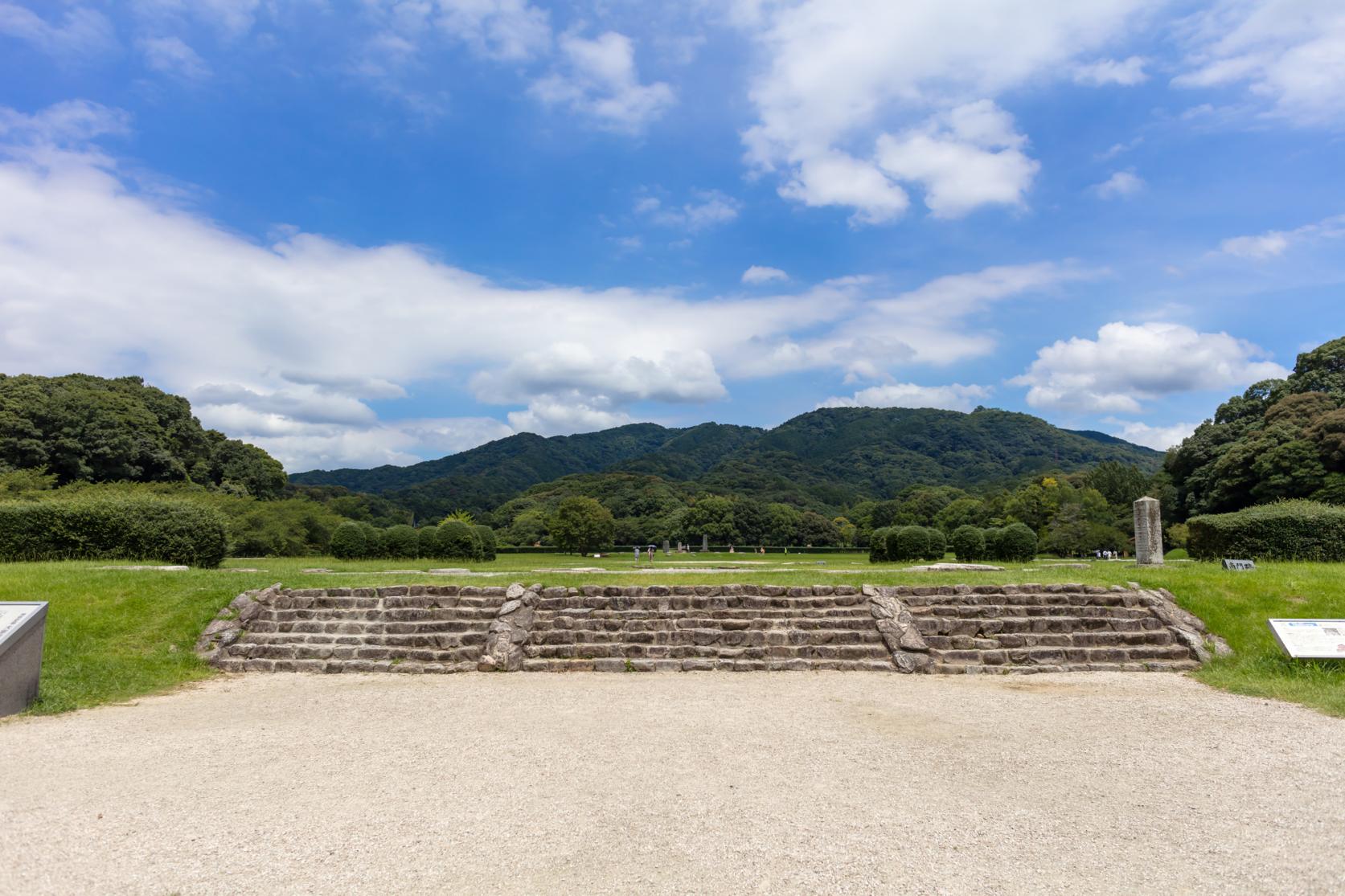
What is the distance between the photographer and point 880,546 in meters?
25.9

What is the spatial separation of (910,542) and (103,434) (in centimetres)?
3852

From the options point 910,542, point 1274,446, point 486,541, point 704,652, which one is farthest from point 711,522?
point 704,652

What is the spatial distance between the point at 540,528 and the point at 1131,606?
6144 cm

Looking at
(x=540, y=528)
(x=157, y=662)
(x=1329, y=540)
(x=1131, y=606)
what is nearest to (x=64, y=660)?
(x=157, y=662)

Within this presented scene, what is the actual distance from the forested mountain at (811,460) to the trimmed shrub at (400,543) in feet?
176

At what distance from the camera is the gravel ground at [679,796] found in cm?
390

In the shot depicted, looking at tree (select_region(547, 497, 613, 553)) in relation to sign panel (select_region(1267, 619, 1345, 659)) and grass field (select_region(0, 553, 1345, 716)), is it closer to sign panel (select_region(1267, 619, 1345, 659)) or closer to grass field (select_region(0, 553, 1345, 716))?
grass field (select_region(0, 553, 1345, 716))

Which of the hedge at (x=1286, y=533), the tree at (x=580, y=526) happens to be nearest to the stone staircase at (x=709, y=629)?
the hedge at (x=1286, y=533)

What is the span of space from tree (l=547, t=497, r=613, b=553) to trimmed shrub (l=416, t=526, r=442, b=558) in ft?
82.0

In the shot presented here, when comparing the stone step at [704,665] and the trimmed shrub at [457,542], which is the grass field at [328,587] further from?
the trimmed shrub at [457,542]

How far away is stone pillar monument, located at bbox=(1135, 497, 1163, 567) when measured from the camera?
65.0ft

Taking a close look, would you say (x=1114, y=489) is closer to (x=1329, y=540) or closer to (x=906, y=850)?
(x=1329, y=540)

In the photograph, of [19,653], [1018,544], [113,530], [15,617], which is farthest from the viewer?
[1018,544]

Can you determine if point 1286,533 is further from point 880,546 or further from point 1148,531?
point 880,546
